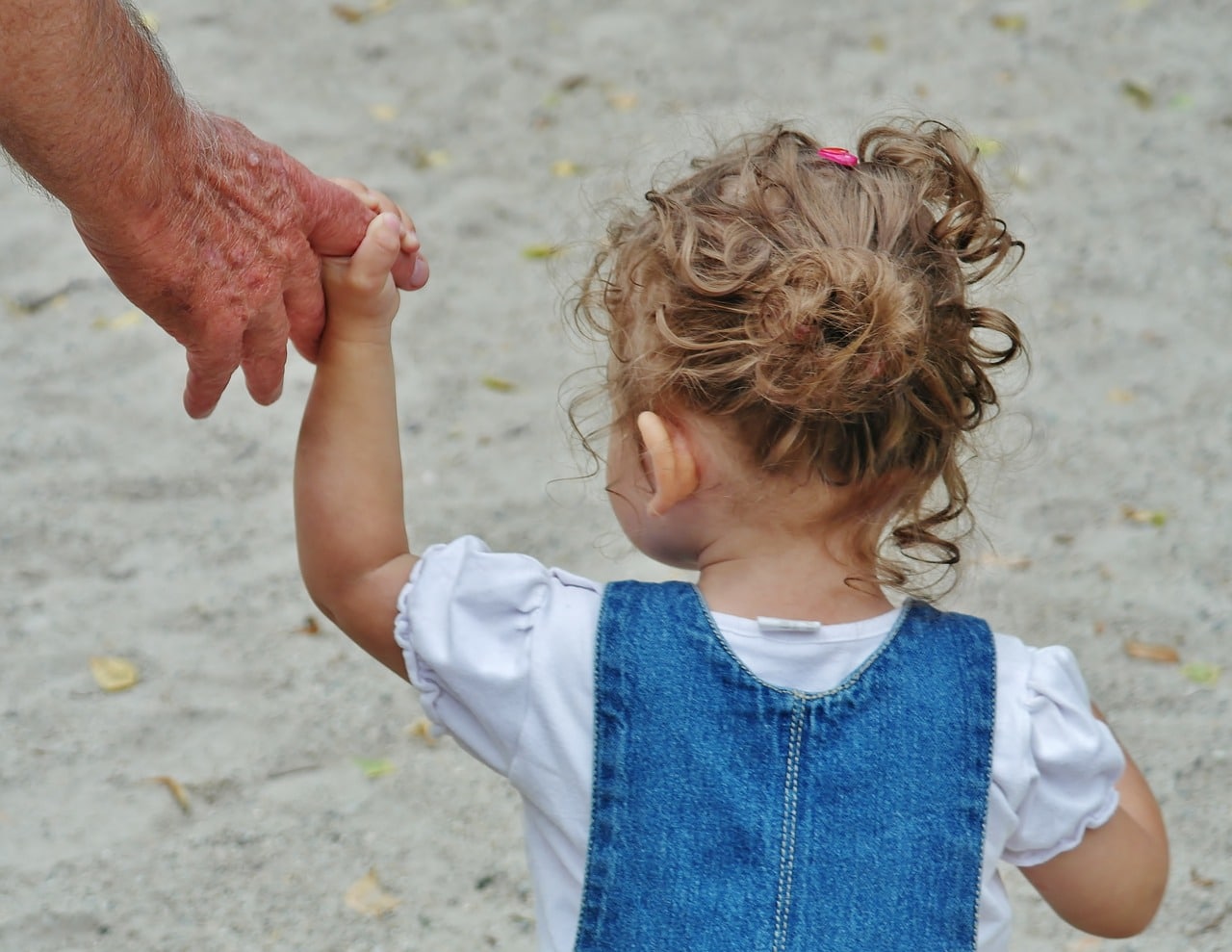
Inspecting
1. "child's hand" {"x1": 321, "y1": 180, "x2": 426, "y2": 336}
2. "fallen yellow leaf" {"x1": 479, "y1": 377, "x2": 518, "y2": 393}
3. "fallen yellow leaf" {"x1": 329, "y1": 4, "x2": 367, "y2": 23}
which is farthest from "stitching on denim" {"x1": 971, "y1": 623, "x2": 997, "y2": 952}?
"fallen yellow leaf" {"x1": 329, "y1": 4, "x2": 367, "y2": 23}

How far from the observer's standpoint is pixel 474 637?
5.15 ft

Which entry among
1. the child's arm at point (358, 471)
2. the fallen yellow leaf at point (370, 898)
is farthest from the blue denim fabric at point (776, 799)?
the fallen yellow leaf at point (370, 898)

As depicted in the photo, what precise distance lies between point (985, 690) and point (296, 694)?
5.52 ft

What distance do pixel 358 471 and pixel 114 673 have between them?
142 centimetres

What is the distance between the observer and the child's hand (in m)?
1.79

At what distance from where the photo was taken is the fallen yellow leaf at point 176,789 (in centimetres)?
264

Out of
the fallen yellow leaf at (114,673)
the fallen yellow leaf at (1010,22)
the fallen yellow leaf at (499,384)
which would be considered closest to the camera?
the fallen yellow leaf at (114,673)

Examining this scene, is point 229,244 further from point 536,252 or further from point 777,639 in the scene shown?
point 536,252

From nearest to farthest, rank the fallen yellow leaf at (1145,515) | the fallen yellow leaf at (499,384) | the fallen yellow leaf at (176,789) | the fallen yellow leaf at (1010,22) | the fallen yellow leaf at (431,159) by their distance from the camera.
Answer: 1. the fallen yellow leaf at (176,789)
2. the fallen yellow leaf at (1145,515)
3. the fallen yellow leaf at (499,384)
4. the fallen yellow leaf at (431,159)
5. the fallen yellow leaf at (1010,22)

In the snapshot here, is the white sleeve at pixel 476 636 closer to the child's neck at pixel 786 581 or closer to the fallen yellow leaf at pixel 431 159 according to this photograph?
the child's neck at pixel 786 581

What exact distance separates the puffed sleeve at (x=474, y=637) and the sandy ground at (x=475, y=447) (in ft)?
2.28

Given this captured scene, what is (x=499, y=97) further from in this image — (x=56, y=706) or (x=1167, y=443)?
(x=56, y=706)

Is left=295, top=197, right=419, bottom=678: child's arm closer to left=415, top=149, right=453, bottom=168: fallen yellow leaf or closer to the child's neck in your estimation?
the child's neck

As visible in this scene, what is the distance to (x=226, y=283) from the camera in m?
1.82
